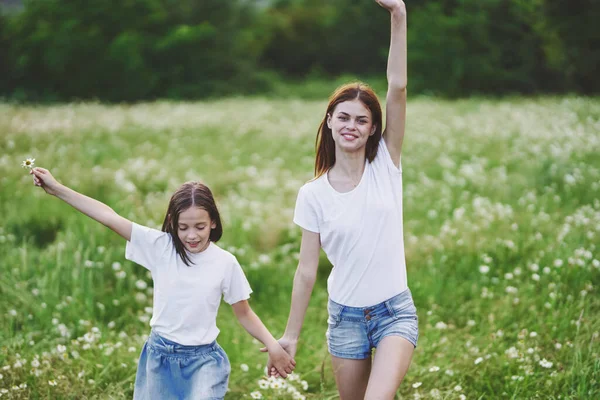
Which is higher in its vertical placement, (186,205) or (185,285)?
(186,205)

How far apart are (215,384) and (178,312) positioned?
0.41 meters

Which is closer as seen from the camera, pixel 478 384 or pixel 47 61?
pixel 478 384

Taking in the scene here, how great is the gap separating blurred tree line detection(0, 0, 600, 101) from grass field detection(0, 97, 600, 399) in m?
12.6

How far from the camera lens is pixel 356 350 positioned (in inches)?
132

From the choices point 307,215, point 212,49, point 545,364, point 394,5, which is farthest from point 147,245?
point 212,49

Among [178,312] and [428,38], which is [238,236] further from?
[428,38]

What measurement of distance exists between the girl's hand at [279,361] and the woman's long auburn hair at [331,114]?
0.98m

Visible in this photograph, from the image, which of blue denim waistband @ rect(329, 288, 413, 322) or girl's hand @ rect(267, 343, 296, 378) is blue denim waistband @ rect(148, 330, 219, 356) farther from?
blue denim waistband @ rect(329, 288, 413, 322)

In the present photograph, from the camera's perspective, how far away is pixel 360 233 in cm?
332

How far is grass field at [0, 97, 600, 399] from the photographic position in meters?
4.41

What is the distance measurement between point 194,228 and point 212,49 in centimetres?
3578

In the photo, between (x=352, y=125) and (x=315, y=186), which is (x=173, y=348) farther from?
(x=352, y=125)

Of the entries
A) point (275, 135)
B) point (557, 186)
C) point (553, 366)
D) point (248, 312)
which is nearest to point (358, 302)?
point (248, 312)

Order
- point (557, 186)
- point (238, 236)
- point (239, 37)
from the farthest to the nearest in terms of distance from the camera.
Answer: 1. point (239, 37)
2. point (557, 186)
3. point (238, 236)
